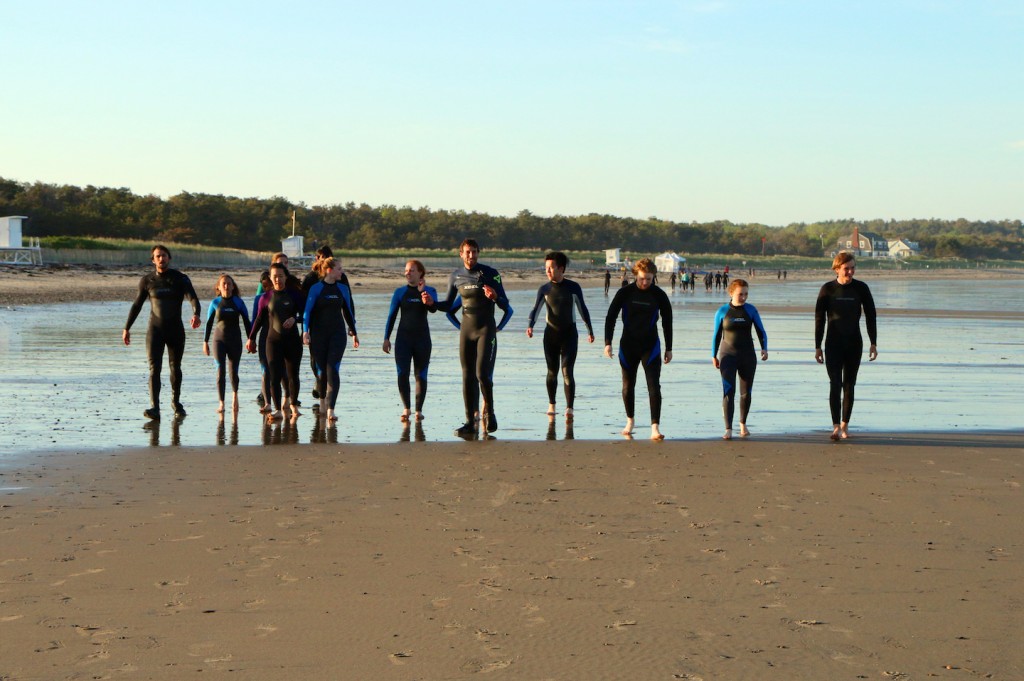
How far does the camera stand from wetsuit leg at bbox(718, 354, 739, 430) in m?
10.9

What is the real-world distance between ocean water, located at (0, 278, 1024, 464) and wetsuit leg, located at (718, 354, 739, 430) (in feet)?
1.06

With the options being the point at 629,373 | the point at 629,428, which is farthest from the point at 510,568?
the point at 629,373

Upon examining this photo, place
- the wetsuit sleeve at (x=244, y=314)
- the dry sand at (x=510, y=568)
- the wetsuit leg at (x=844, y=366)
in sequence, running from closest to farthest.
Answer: the dry sand at (x=510, y=568)
the wetsuit leg at (x=844, y=366)
the wetsuit sleeve at (x=244, y=314)

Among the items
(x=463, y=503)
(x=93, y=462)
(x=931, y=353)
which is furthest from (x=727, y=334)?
(x=931, y=353)

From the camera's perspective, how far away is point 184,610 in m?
5.25

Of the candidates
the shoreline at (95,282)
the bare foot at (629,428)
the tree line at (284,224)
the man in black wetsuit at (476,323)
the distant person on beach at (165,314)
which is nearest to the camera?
the bare foot at (629,428)

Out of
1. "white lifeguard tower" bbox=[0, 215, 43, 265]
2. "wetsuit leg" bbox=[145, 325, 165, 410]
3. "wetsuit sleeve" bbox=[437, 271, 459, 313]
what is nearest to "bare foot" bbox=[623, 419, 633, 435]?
"wetsuit sleeve" bbox=[437, 271, 459, 313]

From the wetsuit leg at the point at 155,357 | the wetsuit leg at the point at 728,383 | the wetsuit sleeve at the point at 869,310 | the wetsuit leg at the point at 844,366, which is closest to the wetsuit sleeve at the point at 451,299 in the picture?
the wetsuit leg at the point at 728,383

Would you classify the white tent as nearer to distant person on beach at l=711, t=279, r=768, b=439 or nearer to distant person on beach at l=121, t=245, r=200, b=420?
distant person on beach at l=121, t=245, r=200, b=420

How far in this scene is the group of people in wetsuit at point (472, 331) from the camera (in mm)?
11070

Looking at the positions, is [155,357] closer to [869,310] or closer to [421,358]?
[421,358]

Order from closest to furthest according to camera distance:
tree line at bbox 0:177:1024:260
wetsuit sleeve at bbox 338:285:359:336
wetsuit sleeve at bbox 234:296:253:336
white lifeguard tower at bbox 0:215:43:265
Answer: wetsuit sleeve at bbox 338:285:359:336
wetsuit sleeve at bbox 234:296:253:336
white lifeguard tower at bbox 0:215:43:265
tree line at bbox 0:177:1024:260

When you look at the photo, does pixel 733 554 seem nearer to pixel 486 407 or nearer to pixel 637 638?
pixel 637 638

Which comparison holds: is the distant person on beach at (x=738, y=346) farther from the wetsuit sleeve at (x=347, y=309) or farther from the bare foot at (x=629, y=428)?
the wetsuit sleeve at (x=347, y=309)
